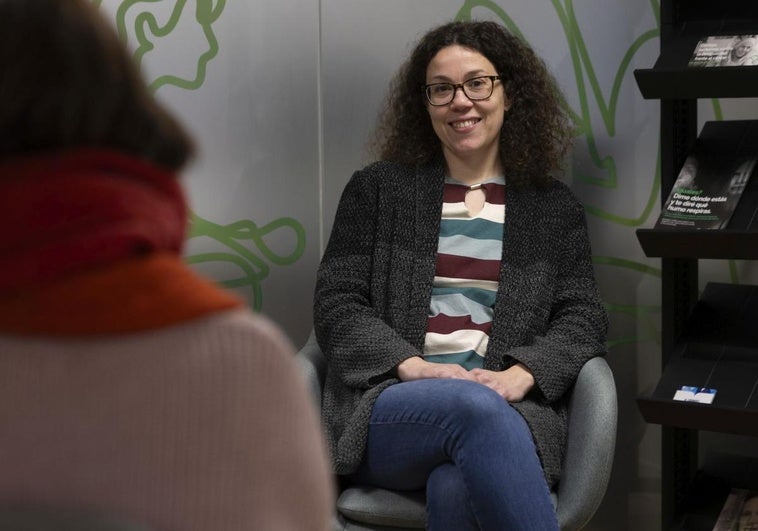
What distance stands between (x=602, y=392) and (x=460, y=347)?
361mm

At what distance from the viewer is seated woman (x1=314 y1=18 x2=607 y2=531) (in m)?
2.45

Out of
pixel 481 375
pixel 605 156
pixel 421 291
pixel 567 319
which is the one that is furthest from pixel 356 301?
pixel 605 156

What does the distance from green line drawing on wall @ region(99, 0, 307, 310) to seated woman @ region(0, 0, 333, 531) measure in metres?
1.90

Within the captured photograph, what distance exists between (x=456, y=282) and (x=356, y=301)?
25cm

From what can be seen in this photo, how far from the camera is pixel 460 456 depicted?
232 centimetres

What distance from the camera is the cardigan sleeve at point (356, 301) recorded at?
2.65 m

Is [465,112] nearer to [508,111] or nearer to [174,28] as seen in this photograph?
[508,111]

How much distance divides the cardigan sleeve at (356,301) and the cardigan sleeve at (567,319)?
303 mm

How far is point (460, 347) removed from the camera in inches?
107

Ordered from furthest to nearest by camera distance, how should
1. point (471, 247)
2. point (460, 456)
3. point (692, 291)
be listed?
point (692, 291) < point (471, 247) < point (460, 456)

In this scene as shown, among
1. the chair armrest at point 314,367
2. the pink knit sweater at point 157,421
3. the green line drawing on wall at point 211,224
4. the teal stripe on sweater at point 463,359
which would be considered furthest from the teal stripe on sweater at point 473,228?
the pink knit sweater at point 157,421

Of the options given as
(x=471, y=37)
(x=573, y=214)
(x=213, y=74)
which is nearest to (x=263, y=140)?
(x=213, y=74)

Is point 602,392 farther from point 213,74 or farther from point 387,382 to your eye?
point 213,74

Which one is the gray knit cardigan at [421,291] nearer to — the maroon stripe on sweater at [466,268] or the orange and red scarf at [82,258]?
the maroon stripe on sweater at [466,268]
